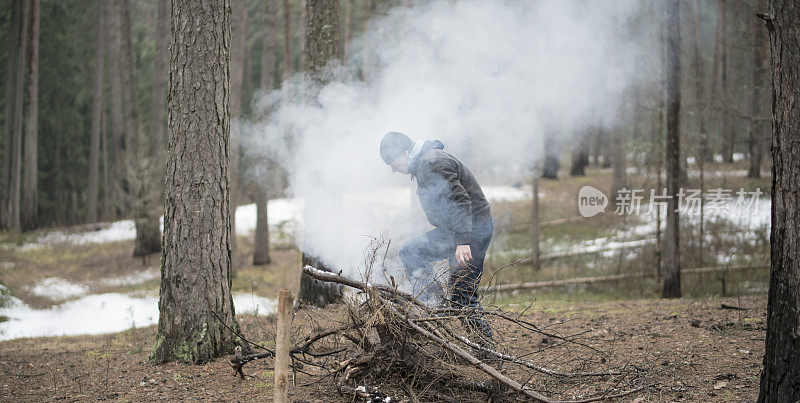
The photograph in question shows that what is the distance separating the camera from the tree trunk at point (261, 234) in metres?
13.5

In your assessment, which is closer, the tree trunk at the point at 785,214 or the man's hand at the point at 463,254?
the tree trunk at the point at 785,214

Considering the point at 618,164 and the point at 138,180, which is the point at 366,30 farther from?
the point at 618,164

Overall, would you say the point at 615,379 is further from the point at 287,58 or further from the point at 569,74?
the point at 287,58

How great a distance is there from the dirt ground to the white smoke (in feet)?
5.88

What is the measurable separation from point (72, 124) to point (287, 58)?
16.3m

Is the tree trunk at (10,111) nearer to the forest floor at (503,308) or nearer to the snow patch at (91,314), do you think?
the forest floor at (503,308)

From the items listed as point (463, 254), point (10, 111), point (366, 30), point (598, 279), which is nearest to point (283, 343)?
point (463, 254)

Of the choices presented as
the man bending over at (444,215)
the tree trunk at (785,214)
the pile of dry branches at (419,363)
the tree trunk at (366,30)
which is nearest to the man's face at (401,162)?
the man bending over at (444,215)

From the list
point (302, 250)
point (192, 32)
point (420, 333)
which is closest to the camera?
point (420, 333)

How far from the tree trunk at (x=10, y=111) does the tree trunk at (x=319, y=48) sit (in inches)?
728

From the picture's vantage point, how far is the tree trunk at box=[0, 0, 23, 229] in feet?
66.0

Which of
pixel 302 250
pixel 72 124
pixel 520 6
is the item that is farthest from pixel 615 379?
pixel 72 124

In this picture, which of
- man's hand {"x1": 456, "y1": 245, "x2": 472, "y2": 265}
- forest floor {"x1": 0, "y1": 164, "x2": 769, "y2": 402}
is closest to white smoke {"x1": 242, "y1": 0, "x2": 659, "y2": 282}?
man's hand {"x1": 456, "y1": 245, "x2": 472, "y2": 265}

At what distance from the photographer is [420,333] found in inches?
143
